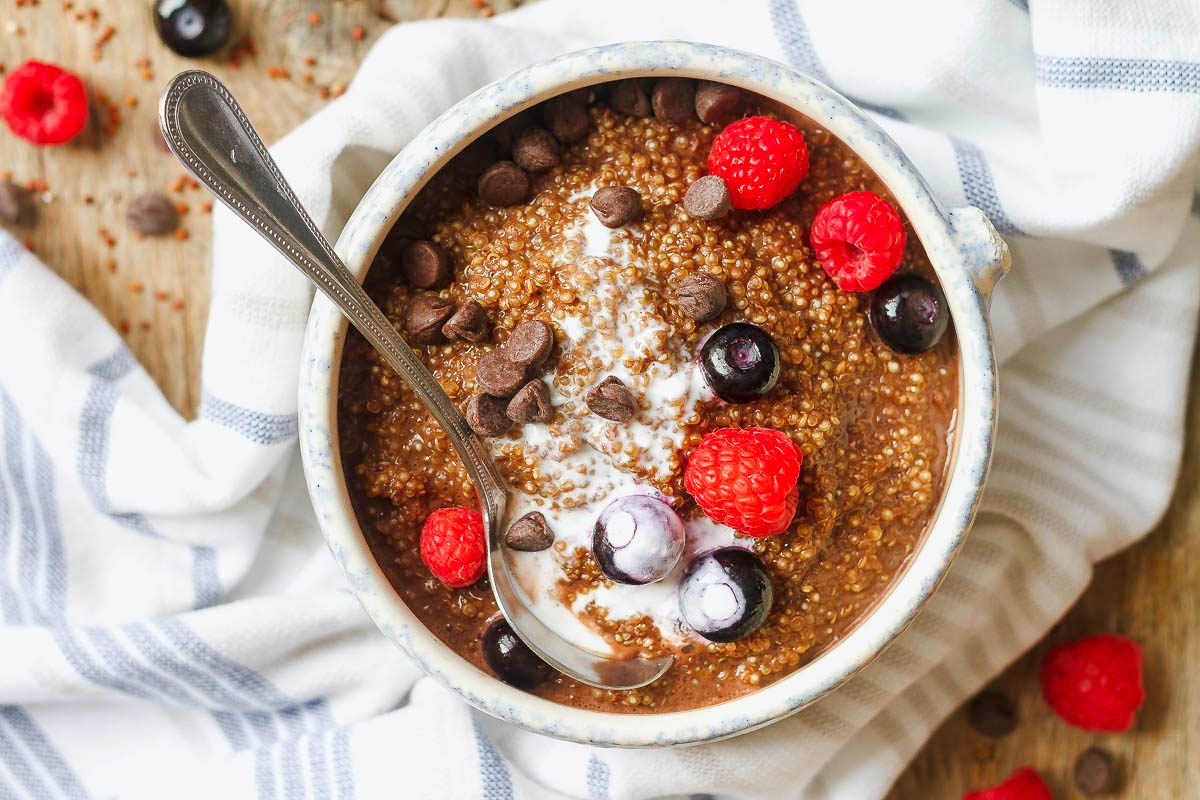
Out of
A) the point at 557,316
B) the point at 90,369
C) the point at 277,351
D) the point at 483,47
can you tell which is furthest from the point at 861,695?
the point at 90,369

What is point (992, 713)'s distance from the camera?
1.82 m

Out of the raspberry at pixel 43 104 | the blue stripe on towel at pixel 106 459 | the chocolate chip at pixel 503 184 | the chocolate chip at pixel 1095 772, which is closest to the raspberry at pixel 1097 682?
the chocolate chip at pixel 1095 772

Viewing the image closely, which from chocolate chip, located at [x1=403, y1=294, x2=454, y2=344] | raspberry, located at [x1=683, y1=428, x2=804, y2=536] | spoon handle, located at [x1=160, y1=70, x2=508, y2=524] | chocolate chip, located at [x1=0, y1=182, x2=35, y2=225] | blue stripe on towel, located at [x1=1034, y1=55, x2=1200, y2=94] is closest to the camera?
spoon handle, located at [x1=160, y1=70, x2=508, y2=524]

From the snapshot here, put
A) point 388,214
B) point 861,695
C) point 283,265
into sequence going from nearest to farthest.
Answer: point 388,214
point 283,265
point 861,695

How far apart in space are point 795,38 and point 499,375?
0.69m

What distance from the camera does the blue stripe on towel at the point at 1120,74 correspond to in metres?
1.49

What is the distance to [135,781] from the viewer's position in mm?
1743

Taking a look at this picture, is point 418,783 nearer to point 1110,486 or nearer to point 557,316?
point 557,316

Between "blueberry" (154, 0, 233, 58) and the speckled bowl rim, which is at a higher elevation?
"blueberry" (154, 0, 233, 58)

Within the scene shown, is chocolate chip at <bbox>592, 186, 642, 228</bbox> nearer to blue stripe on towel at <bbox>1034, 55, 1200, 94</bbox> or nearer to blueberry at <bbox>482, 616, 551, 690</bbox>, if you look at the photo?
blueberry at <bbox>482, 616, 551, 690</bbox>

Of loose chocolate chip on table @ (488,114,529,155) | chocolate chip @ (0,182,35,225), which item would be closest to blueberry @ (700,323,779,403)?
loose chocolate chip on table @ (488,114,529,155)

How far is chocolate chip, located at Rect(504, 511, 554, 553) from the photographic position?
4.27ft

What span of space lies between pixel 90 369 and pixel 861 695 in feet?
4.16

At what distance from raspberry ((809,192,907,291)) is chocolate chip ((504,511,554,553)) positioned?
451 millimetres
